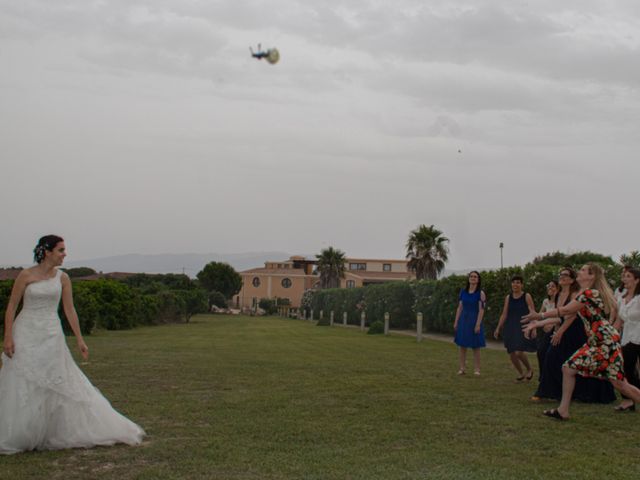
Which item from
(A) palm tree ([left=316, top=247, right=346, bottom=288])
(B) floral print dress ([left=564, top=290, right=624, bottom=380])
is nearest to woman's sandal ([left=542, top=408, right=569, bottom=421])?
(B) floral print dress ([left=564, top=290, right=624, bottom=380])

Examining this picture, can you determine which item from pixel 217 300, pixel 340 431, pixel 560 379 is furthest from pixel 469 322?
pixel 217 300

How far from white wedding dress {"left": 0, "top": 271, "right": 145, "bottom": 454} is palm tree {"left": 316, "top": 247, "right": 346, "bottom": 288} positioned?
309 ft

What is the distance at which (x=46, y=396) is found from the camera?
816 cm

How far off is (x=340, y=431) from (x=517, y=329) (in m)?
6.98

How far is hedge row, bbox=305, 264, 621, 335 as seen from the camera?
32219mm

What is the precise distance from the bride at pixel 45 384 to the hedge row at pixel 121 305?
84.3ft

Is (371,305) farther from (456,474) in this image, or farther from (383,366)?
(456,474)

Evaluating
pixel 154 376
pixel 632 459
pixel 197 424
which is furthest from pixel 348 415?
pixel 154 376

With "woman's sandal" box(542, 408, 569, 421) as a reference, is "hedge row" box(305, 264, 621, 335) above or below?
above

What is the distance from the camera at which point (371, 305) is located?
5762 cm

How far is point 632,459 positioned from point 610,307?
2910 mm

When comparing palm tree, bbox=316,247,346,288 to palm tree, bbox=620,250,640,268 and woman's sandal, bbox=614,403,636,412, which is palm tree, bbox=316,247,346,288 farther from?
woman's sandal, bbox=614,403,636,412

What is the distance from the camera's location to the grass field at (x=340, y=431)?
725cm

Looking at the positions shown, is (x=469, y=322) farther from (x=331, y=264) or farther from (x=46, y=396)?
(x=331, y=264)
